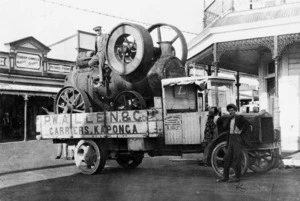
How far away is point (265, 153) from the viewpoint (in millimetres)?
9102

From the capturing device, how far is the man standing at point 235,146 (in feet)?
25.8

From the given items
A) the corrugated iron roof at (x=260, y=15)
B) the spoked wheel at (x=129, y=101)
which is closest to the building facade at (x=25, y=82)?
the corrugated iron roof at (x=260, y=15)

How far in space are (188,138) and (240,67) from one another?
1278cm

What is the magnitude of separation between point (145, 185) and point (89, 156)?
2416 millimetres

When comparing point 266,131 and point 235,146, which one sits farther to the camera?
point 266,131

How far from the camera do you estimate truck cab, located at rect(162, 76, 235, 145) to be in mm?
8551

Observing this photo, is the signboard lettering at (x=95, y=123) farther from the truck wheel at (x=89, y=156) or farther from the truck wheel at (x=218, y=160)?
the truck wheel at (x=218, y=160)

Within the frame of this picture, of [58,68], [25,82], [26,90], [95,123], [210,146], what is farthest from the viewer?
[58,68]

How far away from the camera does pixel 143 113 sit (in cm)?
896

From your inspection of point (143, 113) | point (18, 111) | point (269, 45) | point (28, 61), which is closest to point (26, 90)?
point (28, 61)

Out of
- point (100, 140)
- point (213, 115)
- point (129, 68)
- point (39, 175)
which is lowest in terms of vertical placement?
point (39, 175)

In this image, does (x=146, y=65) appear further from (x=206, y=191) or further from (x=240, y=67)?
(x=240, y=67)

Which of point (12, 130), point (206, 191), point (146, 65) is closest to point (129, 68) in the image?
point (146, 65)

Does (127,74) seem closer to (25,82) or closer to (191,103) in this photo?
(191,103)
